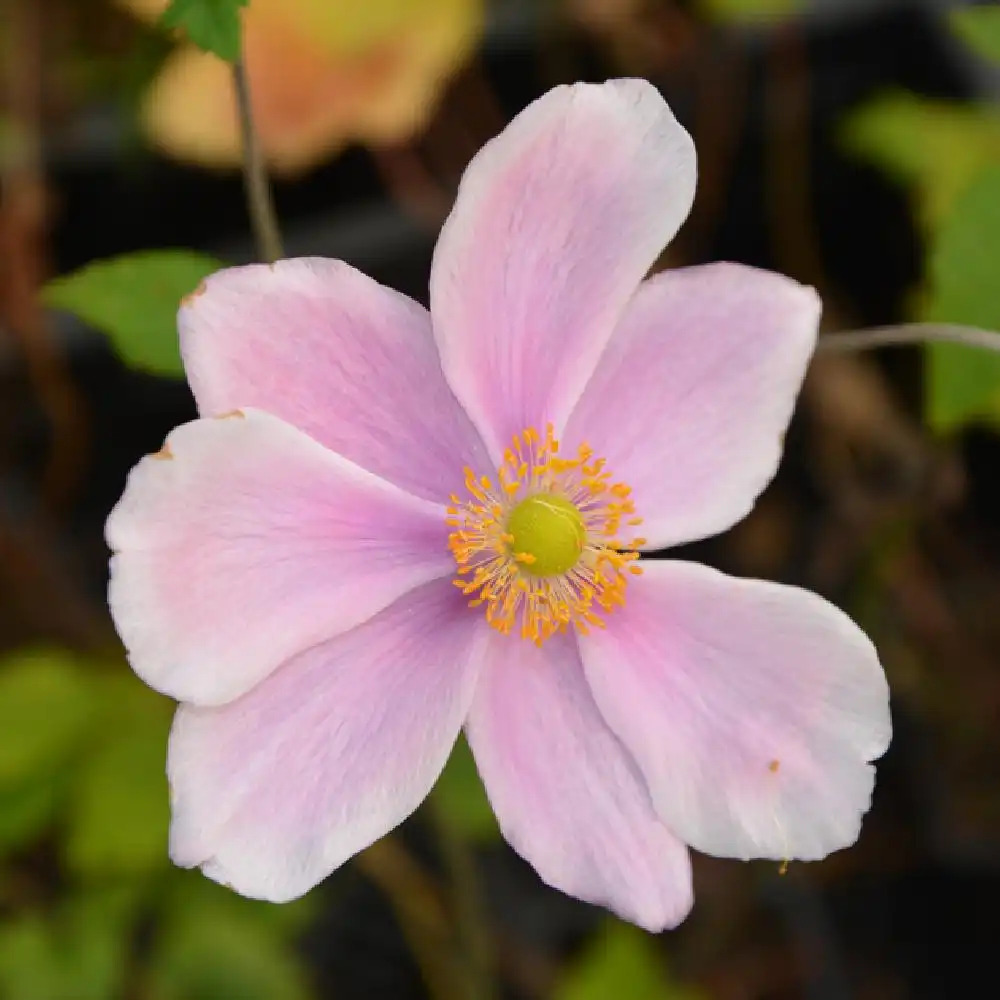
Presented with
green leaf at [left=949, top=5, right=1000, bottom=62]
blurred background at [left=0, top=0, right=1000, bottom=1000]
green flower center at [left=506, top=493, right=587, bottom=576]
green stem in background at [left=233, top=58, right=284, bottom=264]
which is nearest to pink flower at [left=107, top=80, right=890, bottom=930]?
green flower center at [left=506, top=493, right=587, bottom=576]

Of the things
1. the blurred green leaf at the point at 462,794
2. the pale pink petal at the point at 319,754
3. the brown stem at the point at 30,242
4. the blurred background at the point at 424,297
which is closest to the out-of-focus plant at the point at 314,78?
the blurred background at the point at 424,297

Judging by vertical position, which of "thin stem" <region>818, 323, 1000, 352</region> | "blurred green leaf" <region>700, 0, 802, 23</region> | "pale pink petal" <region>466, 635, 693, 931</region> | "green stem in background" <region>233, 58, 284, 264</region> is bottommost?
"pale pink petal" <region>466, 635, 693, 931</region>

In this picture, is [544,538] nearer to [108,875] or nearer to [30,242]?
[108,875]

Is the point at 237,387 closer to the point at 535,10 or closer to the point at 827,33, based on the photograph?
the point at 535,10

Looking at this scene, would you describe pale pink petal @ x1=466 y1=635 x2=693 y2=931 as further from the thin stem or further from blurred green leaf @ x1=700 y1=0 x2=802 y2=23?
blurred green leaf @ x1=700 y1=0 x2=802 y2=23

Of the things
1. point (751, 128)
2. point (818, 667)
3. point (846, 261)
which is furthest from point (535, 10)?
point (818, 667)

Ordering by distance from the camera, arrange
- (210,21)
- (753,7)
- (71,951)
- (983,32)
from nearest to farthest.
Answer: (210,21) → (983,32) → (71,951) → (753,7)

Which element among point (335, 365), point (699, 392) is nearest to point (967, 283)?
point (699, 392)
